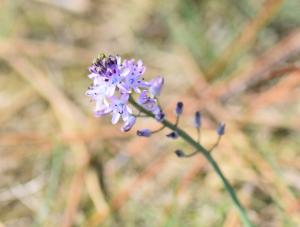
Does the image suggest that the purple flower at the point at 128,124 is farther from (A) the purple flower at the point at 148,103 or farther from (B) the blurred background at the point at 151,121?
(B) the blurred background at the point at 151,121

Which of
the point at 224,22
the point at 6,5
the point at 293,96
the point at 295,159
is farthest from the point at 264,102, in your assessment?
the point at 6,5

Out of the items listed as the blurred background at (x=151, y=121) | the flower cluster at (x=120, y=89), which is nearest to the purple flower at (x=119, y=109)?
the flower cluster at (x=120, y=89)

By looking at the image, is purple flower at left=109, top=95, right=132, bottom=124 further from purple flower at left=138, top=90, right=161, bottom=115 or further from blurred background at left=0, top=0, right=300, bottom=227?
blurred background at left=0, top=0, right=300, bottom=227

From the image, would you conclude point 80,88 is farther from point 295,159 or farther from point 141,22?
point 295,159

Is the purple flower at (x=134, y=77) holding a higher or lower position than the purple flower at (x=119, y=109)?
higher

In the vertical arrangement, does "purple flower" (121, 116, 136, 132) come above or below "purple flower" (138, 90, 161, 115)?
below

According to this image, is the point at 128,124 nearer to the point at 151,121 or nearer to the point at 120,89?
the point at 120,89

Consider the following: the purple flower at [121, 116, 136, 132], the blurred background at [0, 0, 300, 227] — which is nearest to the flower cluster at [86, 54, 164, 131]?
the purple flower at [121, 116, 136, 132]
